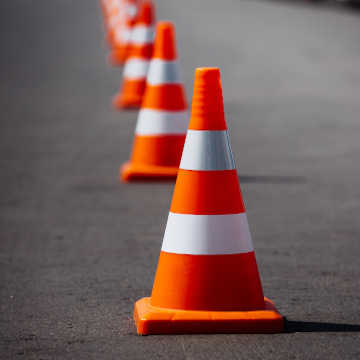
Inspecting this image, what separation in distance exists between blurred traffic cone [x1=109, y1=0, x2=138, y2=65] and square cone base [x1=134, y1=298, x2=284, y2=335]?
1382 cm

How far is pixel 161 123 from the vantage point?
7680 millimetres

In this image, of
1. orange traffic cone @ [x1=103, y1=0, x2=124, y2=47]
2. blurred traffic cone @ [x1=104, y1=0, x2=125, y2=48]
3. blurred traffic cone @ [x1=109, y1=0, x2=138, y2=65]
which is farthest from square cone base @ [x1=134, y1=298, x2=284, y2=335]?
orange traffic cone @ [x1=103, y1=0, x2=124, y2=47]

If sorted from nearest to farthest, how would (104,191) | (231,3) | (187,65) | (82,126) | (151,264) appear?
1. (151,264)
2. (104,191)
3. (82,126)
4. (187,65)
5. (231,3)

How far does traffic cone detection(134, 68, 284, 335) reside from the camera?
3998mm

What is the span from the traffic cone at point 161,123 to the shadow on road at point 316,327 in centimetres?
352

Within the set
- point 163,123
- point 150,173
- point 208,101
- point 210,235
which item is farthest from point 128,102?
point 210,235

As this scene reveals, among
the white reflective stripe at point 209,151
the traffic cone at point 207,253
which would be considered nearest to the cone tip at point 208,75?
the traffic cone at point 207,253

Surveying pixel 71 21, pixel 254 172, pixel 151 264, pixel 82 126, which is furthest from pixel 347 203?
pixel 71 21

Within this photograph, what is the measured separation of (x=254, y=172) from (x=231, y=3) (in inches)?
1053

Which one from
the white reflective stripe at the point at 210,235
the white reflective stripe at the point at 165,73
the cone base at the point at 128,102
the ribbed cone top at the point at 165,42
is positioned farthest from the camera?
the cone base at the point at 128,102

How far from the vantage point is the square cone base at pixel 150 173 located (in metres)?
7.58

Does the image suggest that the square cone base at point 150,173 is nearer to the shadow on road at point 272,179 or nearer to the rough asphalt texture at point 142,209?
the rough asphalt texture at point 142,209

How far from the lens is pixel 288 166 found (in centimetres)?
829

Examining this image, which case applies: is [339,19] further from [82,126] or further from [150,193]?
[150,193]
